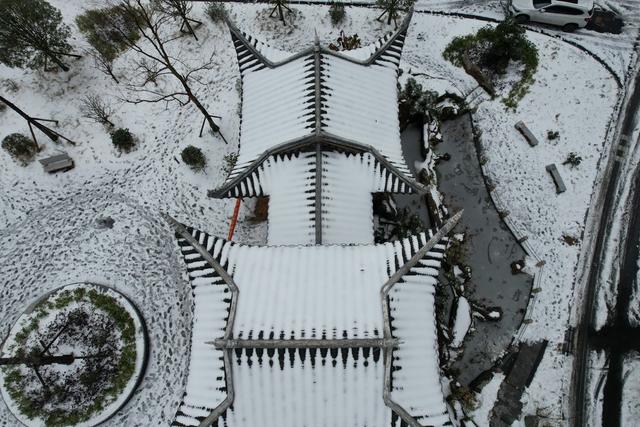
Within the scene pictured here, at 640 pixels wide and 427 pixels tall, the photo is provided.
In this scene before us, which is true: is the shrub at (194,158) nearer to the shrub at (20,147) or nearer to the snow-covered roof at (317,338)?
the shrub at (20,147)

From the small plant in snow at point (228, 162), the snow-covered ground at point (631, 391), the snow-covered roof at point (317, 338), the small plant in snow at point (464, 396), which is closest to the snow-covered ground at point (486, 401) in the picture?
the small plant in snow at point (464, 396)

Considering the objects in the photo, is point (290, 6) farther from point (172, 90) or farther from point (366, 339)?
point (366, 339)

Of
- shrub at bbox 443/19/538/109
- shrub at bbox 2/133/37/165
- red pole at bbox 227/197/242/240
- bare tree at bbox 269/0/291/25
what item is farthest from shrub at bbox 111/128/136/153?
shrub at bbox 443/19/538/109

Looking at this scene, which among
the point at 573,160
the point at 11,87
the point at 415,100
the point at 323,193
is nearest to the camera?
the point at 323,193

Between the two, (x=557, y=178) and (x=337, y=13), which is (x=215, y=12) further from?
(x=557, y=178)

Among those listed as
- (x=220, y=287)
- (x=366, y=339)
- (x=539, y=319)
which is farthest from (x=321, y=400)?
(x=539, y=319)

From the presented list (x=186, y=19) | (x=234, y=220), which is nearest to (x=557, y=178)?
(x=234, y=220)

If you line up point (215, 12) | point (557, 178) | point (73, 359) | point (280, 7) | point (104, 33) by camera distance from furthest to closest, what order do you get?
point (104, 33) → point (215, 12) → point (280, 7) → point (557, 178) → point (73, 359)
